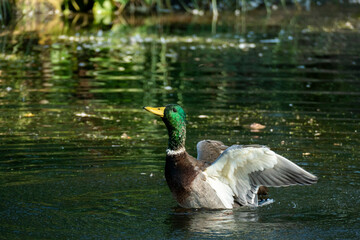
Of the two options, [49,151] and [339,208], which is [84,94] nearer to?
[49,151]

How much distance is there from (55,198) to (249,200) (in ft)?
6.67

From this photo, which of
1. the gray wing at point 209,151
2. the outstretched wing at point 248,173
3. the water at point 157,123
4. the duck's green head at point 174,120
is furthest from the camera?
the gray wing at point 209,151

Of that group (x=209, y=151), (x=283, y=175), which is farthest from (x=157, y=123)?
(x=283, y=175)

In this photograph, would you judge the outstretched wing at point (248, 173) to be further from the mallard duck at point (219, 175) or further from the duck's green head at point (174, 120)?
the duck's green head at point (174, 120)

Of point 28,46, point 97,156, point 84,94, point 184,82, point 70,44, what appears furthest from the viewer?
point 70,44

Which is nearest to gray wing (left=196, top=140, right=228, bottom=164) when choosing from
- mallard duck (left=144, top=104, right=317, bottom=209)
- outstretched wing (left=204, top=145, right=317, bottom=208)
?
mallard duck (left=144, top=104, right=317, bottom=209)

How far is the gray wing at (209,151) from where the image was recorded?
297 inches

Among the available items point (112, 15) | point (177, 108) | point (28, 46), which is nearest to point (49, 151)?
point (177, 108)

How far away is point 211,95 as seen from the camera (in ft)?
A: 41.4

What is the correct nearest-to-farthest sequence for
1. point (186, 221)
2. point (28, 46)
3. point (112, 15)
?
1. point (186, 221)
2. point (28, 46)
3. point (112, 15)

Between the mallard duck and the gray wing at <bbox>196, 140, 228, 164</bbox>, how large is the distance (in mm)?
374

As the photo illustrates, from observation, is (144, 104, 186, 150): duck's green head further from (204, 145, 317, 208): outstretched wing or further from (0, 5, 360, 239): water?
(0, 5, 360, 239): water

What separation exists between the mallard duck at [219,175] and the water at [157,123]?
17 centimetres

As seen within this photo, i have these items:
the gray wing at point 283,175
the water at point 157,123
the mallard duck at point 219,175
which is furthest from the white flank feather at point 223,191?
the gray wing at point 283,175
